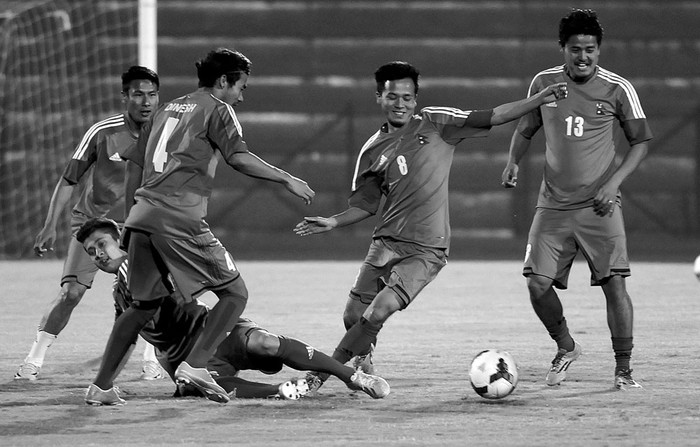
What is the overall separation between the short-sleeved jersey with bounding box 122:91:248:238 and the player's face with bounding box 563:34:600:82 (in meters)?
1.89

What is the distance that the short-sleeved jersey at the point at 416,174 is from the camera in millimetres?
6465

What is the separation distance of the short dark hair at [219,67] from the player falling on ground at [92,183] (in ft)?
3.78

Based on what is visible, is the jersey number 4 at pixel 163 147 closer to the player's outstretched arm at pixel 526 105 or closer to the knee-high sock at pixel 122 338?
the knee-high sock at pixel 122 338

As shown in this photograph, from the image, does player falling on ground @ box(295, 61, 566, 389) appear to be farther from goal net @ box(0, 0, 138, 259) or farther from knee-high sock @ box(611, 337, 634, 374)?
goal net @ box(0, 0, 138, 259)

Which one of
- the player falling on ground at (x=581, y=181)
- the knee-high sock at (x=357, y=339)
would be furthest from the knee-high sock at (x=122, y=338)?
the player falling on ground at (x=581, y=181)

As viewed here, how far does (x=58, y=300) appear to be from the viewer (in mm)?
7293

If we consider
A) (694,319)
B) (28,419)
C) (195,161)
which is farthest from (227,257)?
(694,319)

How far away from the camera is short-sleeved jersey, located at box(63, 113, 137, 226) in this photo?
725cm

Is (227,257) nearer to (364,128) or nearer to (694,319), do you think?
(694,319)

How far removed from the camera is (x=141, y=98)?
23.5ft

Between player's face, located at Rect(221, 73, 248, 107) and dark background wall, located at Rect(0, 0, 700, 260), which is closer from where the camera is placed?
player's face, located at Rect(221, 73, 248, 107)

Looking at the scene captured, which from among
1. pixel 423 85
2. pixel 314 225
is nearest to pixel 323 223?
pixel 314 225

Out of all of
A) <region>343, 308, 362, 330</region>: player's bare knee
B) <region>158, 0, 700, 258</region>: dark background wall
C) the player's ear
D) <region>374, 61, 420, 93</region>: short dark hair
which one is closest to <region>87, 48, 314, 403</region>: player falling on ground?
the player's ear

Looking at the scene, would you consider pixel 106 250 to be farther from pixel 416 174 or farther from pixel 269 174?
pixel 416 174
